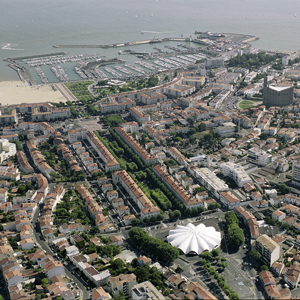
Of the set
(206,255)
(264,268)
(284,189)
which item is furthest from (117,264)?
(284,189)

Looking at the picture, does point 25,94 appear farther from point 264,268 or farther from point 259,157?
point 264,268

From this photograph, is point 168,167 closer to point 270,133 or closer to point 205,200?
point 205,200

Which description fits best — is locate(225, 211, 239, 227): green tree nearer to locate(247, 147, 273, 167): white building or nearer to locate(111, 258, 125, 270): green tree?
locate(111, 258, 125, 270): green tree

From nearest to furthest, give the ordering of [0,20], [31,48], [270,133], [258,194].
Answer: [258,194] < [270,133] < [31,48] < [0,20]

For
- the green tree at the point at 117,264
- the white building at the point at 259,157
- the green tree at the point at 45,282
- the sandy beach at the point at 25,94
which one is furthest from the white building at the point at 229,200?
the sandy beach at the point at 25,94

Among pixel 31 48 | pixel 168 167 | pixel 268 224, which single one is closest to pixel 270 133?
pixel 168 167

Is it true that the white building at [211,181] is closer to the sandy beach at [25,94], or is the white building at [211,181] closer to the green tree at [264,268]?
the green tree at [264,268]
